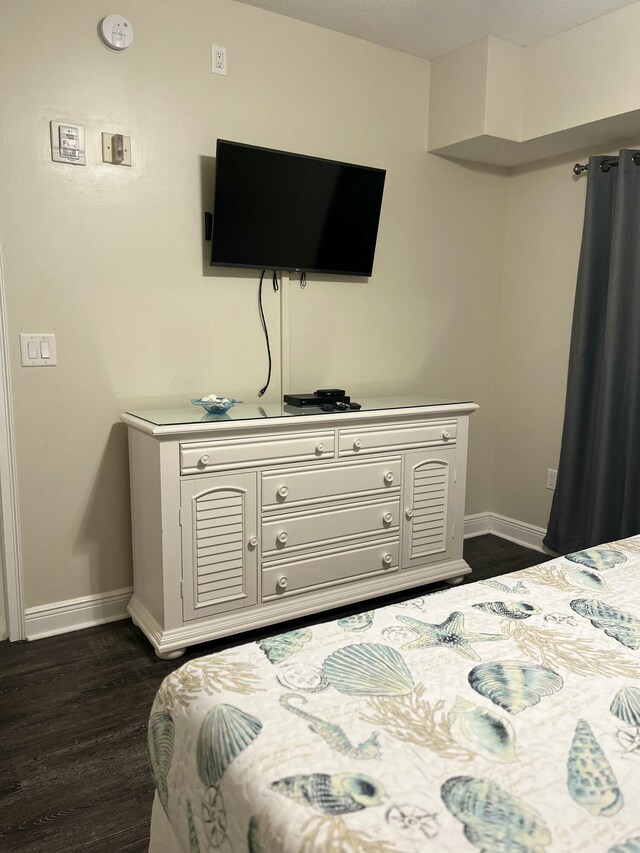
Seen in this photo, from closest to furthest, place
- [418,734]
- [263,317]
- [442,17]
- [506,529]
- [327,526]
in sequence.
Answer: [418,734] → [327,526] → [442,17] → [263,317] → [506,529]

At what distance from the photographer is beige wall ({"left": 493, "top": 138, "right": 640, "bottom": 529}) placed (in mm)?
3641

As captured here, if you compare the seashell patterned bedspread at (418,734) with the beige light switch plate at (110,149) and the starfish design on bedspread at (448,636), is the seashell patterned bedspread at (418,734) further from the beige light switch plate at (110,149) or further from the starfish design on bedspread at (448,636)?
the beige light switch plate at (110,149)

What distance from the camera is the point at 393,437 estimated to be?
3.02 meters

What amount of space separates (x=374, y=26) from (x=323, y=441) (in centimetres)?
197

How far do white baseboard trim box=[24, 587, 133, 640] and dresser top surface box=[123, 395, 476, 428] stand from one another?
2.66ft

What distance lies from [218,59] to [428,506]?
7.29ft

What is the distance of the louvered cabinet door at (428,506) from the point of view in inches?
123

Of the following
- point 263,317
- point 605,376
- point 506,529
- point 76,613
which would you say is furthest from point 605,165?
point 76,613

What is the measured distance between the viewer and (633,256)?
324 centimetres

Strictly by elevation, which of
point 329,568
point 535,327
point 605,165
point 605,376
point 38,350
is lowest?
point 329,568

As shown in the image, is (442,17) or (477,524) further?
(477,524)

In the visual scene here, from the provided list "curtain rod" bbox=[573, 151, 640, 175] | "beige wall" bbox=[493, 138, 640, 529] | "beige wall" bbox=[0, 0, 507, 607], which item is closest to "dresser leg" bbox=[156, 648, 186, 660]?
"beige wall" bbox=[0, 0, 507, 607]

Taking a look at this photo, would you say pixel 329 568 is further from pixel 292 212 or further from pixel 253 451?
pixel 292 212

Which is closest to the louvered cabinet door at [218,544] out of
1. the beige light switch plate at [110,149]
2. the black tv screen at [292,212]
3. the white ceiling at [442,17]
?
the black tv screen at [292,212]
